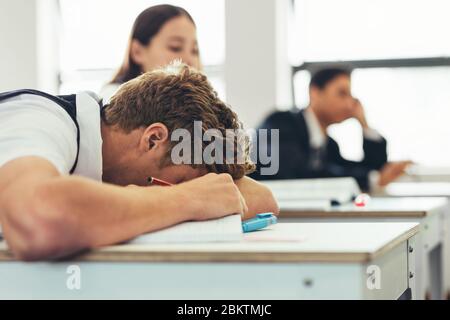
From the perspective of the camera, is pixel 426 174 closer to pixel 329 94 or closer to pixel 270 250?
pixel 329 94

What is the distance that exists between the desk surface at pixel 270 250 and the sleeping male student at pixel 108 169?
49 millimetres

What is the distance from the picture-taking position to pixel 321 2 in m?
5.14

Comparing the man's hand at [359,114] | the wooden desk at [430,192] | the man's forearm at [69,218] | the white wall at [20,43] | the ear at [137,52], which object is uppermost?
the white wall at [20,43]

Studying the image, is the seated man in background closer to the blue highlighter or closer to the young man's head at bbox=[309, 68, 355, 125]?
the young man's head at bbox=[309, 68, 355, 125]

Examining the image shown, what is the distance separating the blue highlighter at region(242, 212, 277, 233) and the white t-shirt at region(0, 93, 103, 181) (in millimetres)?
304

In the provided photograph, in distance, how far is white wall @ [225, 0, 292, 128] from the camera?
4.94 metres

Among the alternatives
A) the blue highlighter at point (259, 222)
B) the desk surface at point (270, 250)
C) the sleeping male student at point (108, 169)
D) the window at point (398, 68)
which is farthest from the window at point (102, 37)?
the desk surface at point (270, 250)

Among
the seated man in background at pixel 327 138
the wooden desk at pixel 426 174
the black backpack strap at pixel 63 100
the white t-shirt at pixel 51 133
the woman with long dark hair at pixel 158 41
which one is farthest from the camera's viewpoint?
the wooden desk at pixel 426 174

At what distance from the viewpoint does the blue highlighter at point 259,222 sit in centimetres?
147

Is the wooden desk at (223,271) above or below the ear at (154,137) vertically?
below

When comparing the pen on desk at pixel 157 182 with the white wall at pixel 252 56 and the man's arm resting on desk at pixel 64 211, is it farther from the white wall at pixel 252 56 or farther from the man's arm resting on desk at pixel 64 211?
the white wall at pixel 252 56
